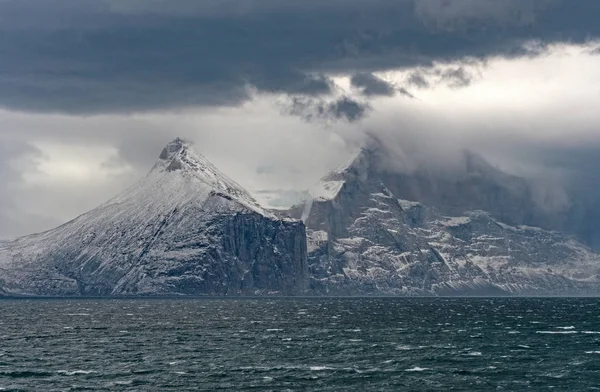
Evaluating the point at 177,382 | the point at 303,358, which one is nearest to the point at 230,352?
the point at 303,358

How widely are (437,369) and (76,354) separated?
6896 centimetres

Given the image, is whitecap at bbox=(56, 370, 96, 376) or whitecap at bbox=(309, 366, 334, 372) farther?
whitecap at bbox=(309, 366, 334, 372)

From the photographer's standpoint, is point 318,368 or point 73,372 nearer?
point 73,372

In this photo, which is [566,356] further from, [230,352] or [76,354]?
[76,354]

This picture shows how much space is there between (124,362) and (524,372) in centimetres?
6691

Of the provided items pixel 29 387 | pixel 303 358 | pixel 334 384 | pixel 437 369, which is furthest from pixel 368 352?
pixel 29 387

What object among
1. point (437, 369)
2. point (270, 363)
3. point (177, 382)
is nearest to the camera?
point (177, 382)

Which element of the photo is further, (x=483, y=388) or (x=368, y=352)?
(x=368, y=352)

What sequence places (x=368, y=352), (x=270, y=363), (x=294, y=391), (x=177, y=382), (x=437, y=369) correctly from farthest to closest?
(x=368, y=352)
(x=270, y=363)
(x=437, y=369)
(x=177, y=382)
(x=294, y=391)

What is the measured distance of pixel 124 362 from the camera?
17650 cm

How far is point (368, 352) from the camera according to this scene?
190 metres

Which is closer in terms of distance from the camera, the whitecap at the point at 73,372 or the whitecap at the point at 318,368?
the whitecap at the point at 73,372

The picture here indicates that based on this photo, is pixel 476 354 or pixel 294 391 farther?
pixel 476 354

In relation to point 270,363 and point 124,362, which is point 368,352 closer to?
point 270,363
